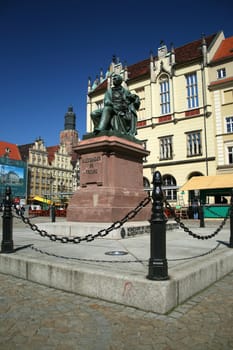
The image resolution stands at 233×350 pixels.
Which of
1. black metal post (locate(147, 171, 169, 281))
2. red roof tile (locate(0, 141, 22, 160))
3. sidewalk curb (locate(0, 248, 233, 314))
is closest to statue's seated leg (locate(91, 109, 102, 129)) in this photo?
sidewalk curb (locate(0, 248, 233, 314))

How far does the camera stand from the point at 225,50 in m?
32.0

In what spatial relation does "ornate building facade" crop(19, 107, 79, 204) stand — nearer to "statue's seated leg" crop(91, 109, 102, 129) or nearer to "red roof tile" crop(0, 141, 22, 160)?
"red roof tile" crop(0, 141, 22, 160)

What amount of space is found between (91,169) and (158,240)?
533 centimetres

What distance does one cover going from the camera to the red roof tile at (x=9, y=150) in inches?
2683

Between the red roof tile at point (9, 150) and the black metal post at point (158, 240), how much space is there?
67966 mm

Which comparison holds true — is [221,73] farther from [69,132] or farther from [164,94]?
[69,132]

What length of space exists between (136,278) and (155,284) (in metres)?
0.26

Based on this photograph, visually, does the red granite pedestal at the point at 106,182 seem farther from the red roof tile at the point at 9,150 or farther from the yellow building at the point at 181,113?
the red roof tile at the point at 9,150

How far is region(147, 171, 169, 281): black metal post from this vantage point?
3275 millimetres

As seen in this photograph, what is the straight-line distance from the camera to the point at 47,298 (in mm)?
3643

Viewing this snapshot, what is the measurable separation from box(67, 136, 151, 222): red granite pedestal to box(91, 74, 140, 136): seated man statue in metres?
0.70

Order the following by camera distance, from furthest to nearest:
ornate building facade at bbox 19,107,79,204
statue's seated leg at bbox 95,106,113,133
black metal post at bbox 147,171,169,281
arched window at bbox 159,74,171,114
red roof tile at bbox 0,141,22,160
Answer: ornate building facade at bbox 19,107,79,204, red roof tile at bbox 0,141,22,160, arched window at bbox 159,74,171,114, statue's seated leg at bbox 95,106,113,133, black metal post at bbox 147,171,169,281

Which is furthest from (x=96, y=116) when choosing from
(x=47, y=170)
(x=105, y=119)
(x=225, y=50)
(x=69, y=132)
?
(x=69, y=132)

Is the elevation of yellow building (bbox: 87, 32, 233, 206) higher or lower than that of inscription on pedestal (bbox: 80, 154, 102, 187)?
higher
